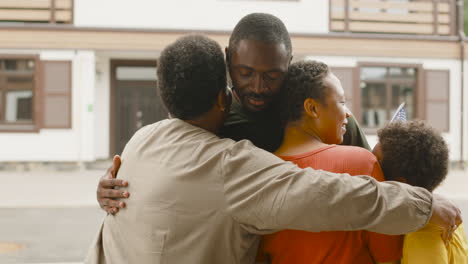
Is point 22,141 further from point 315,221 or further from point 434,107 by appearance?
point 315,221

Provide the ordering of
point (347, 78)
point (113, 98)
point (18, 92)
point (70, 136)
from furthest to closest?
1. point (113, 98)
2. point (347, 78)
3. point (18, 92)
4. point (70, 136)

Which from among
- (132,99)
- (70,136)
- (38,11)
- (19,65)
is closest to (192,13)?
(132,99)

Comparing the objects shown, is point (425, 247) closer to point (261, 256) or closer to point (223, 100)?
point (261, 256)

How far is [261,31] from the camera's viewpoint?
1938 mm

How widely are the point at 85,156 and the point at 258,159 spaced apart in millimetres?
14386

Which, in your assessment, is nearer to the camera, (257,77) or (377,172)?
(377,172)

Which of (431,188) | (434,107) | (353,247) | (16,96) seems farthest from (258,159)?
(434,107)

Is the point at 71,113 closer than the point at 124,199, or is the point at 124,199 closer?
the point at 124,199

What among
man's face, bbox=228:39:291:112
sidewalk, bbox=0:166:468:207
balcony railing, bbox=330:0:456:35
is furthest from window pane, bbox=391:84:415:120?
man's face, bbox=228:39:291:112

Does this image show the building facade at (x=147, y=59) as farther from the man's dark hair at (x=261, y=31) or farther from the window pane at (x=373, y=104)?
the man's dark hair at (x=261, y=31)

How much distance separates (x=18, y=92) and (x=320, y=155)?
50.7 feet

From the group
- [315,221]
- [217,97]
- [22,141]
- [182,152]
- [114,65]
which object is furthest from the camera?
[114,65]

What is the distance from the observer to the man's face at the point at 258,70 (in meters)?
1.87

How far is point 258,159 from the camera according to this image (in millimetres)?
1511
